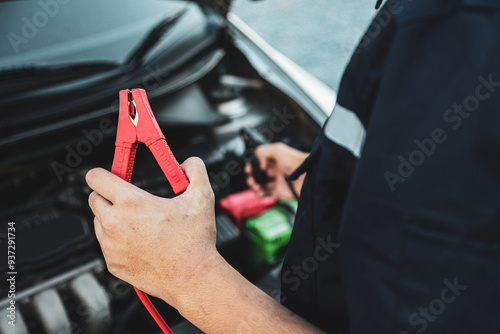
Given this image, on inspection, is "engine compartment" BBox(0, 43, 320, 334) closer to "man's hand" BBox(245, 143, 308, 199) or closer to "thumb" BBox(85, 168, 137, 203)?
"man's hand" BBox(245, 143, 308, 199)

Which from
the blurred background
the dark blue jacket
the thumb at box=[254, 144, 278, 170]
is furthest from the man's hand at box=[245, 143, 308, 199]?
the dark blue jacket

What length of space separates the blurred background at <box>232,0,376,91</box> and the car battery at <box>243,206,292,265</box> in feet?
1.60

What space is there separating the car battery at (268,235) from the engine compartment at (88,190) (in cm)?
2

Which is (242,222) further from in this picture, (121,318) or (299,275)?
(299,275)

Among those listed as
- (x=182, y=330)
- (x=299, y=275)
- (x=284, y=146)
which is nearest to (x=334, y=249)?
(x=299, y=275)

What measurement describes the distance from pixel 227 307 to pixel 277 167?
0.60 m

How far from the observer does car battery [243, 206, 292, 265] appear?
0.99m

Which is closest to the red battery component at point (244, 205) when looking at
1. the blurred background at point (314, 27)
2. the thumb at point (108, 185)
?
the blurred background at point (314, 27)

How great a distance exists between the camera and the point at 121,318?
0.85 meters

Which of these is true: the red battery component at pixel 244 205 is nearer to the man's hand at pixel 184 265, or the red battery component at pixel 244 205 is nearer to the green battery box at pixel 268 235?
the green battery box at pixel 268 235

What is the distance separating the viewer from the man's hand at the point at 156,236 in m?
0.47

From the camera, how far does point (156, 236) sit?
0.47 meters

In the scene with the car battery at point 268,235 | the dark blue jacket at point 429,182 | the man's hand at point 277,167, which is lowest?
the car battery at point 268,235

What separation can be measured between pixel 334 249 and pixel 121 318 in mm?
613
